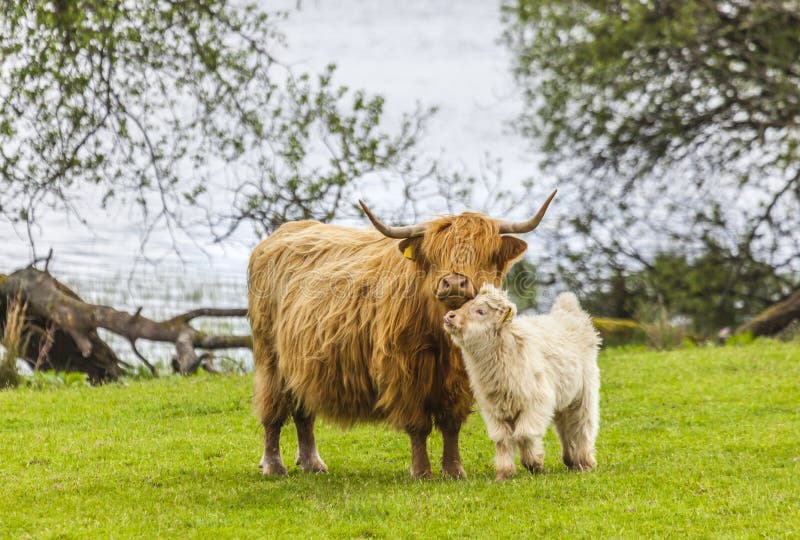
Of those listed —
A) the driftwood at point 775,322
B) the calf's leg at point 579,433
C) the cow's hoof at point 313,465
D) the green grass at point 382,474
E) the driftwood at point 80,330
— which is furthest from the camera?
the driftwood at point 775,322

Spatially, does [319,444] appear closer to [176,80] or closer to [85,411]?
[85,411]

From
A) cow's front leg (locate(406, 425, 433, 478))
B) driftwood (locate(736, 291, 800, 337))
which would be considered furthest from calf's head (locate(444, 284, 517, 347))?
driftwood (locate(736, 291, 800, 337))

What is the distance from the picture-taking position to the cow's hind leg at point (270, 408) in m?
8.41

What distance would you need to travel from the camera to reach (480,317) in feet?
23.3

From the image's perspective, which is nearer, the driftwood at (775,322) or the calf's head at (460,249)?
the calf's head at (460,249)

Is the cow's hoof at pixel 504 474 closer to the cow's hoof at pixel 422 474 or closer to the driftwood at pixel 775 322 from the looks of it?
the cow's hoof at pixel 422 474

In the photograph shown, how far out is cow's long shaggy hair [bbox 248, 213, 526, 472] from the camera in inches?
293

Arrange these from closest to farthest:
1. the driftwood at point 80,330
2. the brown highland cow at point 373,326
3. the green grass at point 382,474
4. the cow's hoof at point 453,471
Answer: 1. the green grass at point 382,474
2. the brown highland cow at point 373,326
3. the cow's hoof at point 453,471
4. the driftwood at point 80,330

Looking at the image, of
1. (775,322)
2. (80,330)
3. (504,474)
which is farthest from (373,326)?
(775,322)

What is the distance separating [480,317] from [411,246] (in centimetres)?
78

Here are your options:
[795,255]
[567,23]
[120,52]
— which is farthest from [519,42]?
[120,52]

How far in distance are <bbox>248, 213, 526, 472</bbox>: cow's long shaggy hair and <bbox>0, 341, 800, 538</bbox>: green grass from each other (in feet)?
1.83

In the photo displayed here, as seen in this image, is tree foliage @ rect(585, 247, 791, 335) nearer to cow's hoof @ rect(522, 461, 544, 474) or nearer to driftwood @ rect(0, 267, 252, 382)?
driftwood @ rect(0, 267, 252, 382)

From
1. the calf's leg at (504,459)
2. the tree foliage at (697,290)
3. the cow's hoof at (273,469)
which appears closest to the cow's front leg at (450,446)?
the calf's leg at (504,459)
